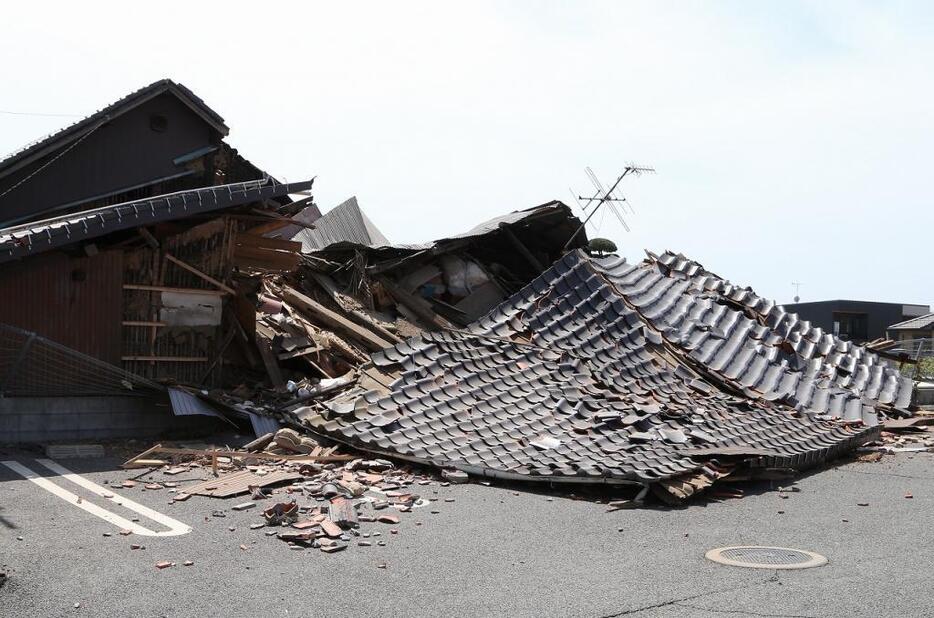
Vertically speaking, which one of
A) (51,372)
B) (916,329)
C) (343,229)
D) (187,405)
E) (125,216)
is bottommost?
(187,405)

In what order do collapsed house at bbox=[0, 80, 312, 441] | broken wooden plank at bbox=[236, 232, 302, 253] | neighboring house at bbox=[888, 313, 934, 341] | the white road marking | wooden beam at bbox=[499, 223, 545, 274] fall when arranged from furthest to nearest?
neighboring house at bbox=[888, 313, 934, 341]
wooden beam at bbox=[499, 223, 545, 274]
broken wooden plank at bbox=[236, 232, 302, 253]
collapsed house at bbox=[0, 80, 312, 441]
the white road marking

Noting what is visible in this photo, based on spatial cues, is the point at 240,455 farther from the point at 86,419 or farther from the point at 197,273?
the point at 197,273

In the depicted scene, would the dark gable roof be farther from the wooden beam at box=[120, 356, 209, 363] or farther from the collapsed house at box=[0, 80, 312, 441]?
the wooden beam at box=[120, 356, 209, 363]

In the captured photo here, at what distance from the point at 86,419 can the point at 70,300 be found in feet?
6.18

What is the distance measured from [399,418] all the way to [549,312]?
211 inches

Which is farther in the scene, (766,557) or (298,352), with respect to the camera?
(298,352)

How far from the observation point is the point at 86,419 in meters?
12.8

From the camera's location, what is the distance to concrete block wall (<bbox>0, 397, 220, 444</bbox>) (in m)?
12.0

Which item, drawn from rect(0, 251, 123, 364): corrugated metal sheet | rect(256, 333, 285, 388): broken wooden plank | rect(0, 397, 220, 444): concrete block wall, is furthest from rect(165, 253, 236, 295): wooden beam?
rect(0, 397, 220, 444): concrete block wall

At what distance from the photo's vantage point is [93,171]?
2041 centimetres

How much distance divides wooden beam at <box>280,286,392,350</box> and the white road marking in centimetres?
598

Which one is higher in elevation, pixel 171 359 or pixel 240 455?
pixel 171 359

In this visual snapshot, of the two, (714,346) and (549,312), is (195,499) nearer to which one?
(549,312)

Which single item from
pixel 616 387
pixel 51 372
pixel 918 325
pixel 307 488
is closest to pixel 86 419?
pixel 51 372
